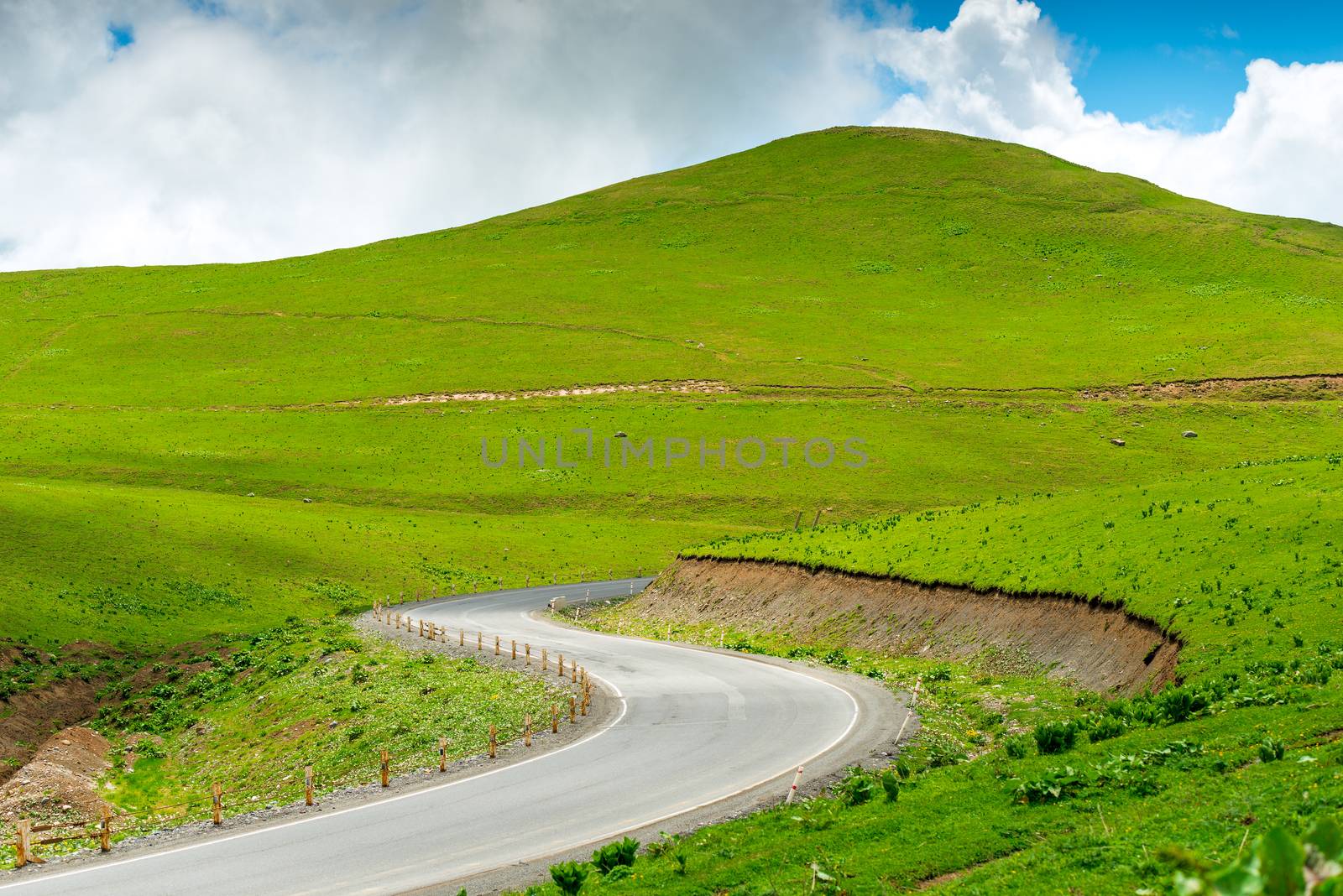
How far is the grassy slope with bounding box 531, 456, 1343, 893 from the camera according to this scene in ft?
42.7

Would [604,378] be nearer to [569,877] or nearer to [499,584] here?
[499,584]

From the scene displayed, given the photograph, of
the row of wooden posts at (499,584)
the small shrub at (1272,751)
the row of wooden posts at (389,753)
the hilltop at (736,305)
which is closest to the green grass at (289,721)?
the row of wooden posts at (389,753)

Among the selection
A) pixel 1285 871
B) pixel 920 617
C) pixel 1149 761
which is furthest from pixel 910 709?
pixel 1285 871

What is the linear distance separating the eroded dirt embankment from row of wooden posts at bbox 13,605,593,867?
37.1 feet

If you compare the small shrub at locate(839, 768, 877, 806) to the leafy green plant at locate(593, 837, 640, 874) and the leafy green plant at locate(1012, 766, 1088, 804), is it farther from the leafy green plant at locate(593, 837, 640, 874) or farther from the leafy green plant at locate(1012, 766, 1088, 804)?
the leafy green plant at locate(593, 837, 640, 874)

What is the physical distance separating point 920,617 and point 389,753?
2063cm

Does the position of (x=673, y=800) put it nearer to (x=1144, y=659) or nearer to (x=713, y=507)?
(x=1144, y=659)

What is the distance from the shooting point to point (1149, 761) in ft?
55.2

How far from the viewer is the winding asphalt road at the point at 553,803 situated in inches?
730

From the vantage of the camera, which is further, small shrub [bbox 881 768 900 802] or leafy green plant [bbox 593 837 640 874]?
small shrub [bbox 881 768 900 802]

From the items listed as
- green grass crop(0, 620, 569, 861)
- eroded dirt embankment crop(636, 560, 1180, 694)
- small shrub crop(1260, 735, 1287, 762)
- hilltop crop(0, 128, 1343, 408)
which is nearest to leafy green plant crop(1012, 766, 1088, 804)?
small shrub crop(1260, 735, 1287, 762)

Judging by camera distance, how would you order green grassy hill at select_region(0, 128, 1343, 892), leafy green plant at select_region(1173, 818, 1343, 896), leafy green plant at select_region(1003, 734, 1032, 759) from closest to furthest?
leafy green plant at select_region(1173, 818, 1343, 896) → leafy green plant at select_region(1003, 734, 1032, 759) → green grassy hill at select_region(0, 128, 1343, 892)

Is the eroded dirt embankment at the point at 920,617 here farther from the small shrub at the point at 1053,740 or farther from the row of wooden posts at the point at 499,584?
the row of wooden posts at the point at 499,584

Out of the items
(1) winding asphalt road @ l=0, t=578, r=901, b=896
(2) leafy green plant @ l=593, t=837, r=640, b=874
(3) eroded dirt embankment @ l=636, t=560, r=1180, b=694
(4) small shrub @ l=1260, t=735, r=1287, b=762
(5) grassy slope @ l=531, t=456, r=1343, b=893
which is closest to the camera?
(5) grassy slope @ l=531, t=456, r=1343, b=893
